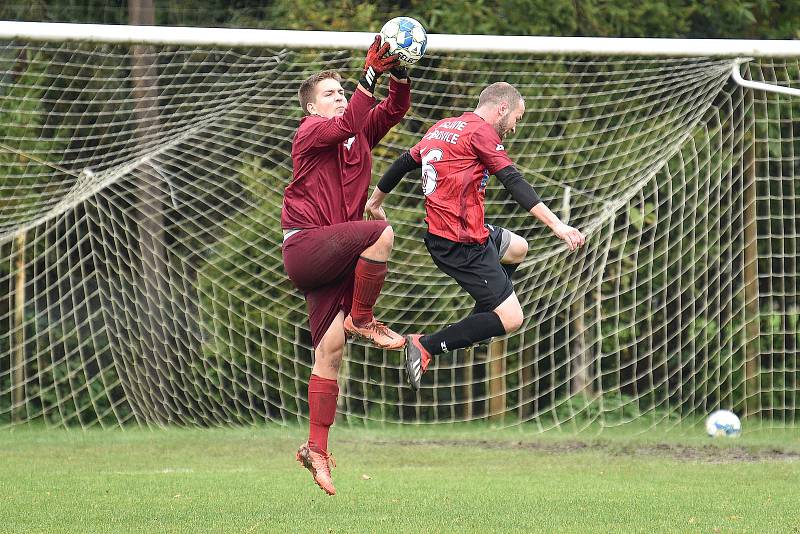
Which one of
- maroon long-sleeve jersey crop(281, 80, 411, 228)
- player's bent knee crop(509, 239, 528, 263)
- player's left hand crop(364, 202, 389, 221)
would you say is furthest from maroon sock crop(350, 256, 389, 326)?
player's bent knee crop(509, 239, 528, 263)

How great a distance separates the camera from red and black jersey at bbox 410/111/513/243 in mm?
6332

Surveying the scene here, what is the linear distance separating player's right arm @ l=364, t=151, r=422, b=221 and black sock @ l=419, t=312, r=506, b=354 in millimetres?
825

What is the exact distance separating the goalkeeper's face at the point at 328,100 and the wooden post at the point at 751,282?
5.50 metres

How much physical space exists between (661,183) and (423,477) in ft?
14.6

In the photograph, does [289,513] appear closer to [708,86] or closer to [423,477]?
[423,477]

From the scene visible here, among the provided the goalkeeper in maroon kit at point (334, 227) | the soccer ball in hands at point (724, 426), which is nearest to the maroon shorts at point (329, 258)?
the goalkeeper in maroon kit at point (334, 227)

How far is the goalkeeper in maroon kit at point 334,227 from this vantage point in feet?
19.9

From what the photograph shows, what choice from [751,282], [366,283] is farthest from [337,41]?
[751,282]

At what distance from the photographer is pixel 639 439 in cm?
1112

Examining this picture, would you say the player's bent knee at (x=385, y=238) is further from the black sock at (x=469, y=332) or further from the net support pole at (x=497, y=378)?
the net support pole at (x=497, y=378)

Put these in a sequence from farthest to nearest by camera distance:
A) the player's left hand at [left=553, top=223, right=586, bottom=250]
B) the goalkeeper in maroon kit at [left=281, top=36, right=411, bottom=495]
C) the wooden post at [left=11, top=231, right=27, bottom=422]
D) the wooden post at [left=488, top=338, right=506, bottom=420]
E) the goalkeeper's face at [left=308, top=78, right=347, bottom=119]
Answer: the wooden post at [left=488, top=338, right=506, bottom=420] < the wooden post at [left=11, top=231, right=27, bottom=422] < the goalkeeper's face at [left=308, top=78, right=347, bottom=119] < the goalkeeper in maroon kit at [left=281, top=36, right=411, bottom=495] < the player's left hand at [left=553, top=223, right=586, bottom=250]

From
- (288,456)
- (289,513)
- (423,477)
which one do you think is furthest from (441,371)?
(289,513)

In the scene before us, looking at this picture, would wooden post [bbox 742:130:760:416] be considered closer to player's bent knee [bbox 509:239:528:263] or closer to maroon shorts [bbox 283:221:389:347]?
player's bent knee [bbox 509:239:528:263]

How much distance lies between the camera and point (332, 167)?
627 cm
